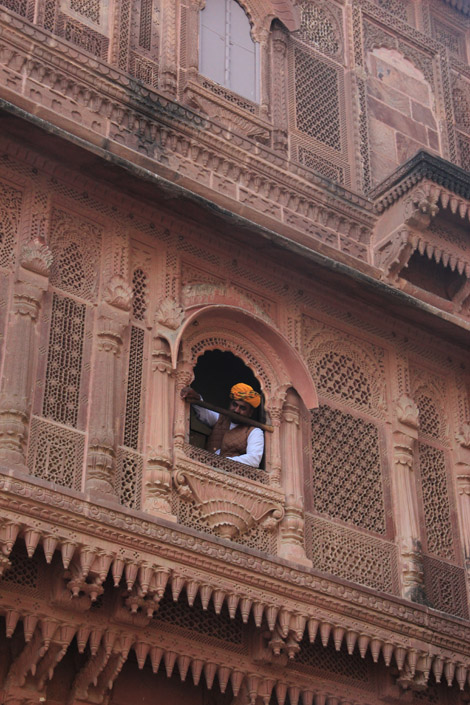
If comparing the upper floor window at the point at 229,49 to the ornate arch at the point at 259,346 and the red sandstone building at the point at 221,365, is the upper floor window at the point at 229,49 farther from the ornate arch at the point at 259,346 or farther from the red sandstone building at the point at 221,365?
the ornate arch at the point at 259,346

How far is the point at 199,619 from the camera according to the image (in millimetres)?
7980

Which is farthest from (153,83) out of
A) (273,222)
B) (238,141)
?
(273,222)

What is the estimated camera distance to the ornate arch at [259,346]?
29.8 feet

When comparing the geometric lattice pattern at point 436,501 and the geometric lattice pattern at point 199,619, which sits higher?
the geometric lattice pattern at point 436,501

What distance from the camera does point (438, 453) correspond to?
991cm

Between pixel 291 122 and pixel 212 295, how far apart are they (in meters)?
2.34

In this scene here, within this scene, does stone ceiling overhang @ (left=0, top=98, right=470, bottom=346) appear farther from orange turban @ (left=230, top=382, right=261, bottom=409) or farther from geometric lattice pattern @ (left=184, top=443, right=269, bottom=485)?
geometric lattice pattern @ (left=184, top=443, right=269, bottom=485)

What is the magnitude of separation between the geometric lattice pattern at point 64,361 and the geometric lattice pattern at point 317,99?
10.9ft

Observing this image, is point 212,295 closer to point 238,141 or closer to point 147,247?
point 147,247

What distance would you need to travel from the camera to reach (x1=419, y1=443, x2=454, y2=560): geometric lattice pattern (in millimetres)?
9469

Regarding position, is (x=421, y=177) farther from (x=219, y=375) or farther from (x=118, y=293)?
(x=118, y=293)

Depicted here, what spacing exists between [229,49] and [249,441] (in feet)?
12.1

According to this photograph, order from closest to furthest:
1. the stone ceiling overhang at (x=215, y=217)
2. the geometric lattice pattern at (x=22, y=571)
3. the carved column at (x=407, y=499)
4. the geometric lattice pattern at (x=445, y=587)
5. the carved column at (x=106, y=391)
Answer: the geometric lattice pattern at (x=22, y=571)
the carved column at (x=106, y=391)
the stone ceiling overhang at (x=215, y=217)
the carved column at (x=407, y=499)
the geometric lattice pattern at (x=445, y=587)

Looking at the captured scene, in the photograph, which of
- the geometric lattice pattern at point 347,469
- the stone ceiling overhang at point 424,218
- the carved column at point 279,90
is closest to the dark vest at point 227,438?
the geometric lattice pattern at point 347,469
